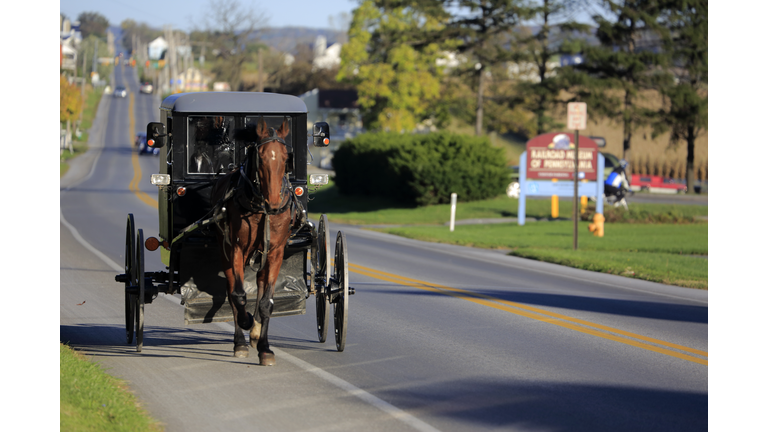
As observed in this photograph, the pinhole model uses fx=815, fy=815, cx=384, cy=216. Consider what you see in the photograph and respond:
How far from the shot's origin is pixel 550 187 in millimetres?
28156

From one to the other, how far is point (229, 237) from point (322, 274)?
4.59 feet

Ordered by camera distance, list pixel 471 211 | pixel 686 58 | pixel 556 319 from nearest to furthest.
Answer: pixel 556 319
pixel 471 211
pixel 686 58

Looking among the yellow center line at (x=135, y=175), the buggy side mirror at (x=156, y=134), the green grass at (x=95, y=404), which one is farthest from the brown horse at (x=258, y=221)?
the yellow center line at (x=135, y=175)

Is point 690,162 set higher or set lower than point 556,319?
higher

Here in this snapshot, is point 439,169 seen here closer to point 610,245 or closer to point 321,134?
point 610,245

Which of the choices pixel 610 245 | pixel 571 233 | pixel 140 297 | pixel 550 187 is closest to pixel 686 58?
pixel 550 187

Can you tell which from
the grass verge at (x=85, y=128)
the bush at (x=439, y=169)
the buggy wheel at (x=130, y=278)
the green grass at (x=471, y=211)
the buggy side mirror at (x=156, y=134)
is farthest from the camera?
the grass verge at (x=85, y=128)

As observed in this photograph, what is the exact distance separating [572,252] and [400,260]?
455cm

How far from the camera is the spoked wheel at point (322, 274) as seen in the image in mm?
8133

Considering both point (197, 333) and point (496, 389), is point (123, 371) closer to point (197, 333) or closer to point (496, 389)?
point (197, 333)

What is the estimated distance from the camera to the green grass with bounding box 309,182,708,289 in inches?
671

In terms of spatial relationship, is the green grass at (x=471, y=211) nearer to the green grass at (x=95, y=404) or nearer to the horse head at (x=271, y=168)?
the horse head at (x=271, y=168)

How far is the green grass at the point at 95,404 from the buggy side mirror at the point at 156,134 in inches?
91.1

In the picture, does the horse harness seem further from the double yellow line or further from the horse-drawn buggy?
the double yellow line
